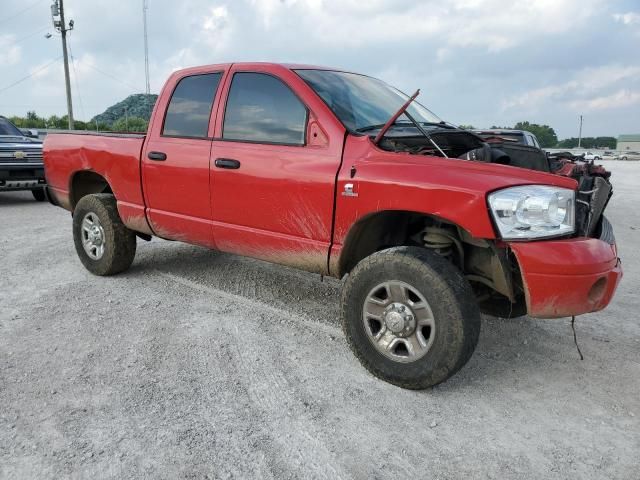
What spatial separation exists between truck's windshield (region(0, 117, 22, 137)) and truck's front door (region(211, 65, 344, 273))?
8703mm

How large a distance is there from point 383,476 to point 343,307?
111 centimetres

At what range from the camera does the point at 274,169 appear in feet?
11.6

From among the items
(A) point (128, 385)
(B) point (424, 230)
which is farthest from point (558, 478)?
(A) point (128, 385)

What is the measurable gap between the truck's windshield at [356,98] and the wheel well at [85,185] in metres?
2.72

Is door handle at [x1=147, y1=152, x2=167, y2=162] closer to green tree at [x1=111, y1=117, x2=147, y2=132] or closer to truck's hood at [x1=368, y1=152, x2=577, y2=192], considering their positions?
green tree at [x1=111, y1=117, x2=147, y2=132]

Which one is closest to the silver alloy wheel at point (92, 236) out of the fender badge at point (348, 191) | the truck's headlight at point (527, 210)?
the fender badge at point (348, 191)

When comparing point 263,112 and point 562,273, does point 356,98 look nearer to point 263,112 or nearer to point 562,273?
point 263,112

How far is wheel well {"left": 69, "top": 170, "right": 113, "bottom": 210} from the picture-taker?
5312 millimetres

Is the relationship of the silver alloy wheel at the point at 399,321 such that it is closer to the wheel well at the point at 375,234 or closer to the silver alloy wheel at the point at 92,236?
the wheel well at the point at 375,234

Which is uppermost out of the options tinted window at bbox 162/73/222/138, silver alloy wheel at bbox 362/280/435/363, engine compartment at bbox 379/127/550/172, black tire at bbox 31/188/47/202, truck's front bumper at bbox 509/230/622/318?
tinted window at bbox 162/73/222/138

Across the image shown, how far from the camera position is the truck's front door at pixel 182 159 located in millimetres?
4054

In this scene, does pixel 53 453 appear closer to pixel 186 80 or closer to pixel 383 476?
pixel 383 476

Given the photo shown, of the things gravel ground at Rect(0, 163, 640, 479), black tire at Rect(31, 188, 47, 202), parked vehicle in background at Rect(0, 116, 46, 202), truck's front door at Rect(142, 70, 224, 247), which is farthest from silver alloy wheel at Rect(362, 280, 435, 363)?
black tire at Rect(31, 188, 47, 202)

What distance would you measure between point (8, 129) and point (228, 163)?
926cm
